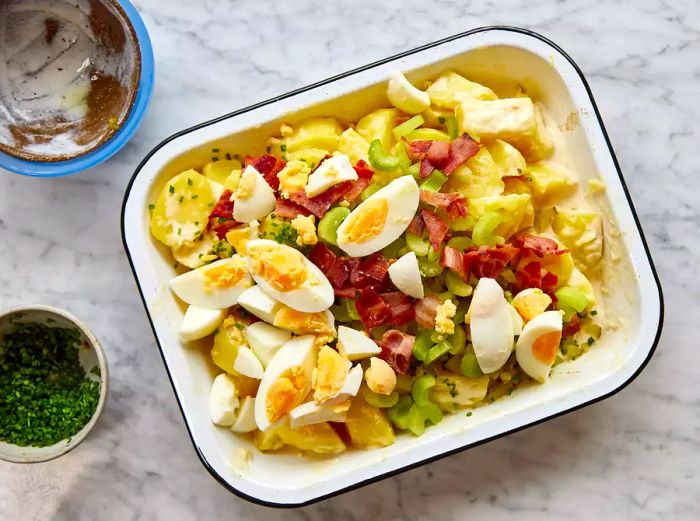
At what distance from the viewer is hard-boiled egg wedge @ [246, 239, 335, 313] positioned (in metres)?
1.70

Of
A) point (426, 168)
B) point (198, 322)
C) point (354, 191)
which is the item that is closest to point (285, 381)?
point (198, 322)

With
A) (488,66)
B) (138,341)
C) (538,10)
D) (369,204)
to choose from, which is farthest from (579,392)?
(138,341)

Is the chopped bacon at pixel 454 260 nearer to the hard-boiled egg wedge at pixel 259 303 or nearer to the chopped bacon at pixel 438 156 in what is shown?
the chopped bacon at pixel 438 156

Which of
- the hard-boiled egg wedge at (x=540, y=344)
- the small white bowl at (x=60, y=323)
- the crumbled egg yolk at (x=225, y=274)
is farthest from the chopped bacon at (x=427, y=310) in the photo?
the small white bowl at (x=60, y=323)

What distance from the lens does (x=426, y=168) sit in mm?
1762

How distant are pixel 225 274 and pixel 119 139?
495mm

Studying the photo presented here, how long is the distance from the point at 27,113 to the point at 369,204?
1.03m

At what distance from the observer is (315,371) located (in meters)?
1.74

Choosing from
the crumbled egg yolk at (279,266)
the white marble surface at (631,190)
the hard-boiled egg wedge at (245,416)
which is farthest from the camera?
the white marble surface at (631,190)

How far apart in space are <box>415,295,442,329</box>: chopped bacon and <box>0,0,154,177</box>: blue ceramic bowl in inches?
34.2

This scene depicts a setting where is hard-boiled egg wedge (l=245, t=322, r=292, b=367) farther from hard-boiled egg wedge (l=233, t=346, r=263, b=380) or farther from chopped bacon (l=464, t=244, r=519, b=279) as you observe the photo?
chopped bacon (l=464, t=244, r=519, b=279)

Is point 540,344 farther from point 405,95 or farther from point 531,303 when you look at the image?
point 405,95

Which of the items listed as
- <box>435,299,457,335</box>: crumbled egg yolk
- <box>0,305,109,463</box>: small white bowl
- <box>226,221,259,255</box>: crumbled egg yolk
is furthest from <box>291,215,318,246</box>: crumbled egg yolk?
<box>0,305,109,463</box>: small white bowl

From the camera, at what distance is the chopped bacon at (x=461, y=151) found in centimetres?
176
